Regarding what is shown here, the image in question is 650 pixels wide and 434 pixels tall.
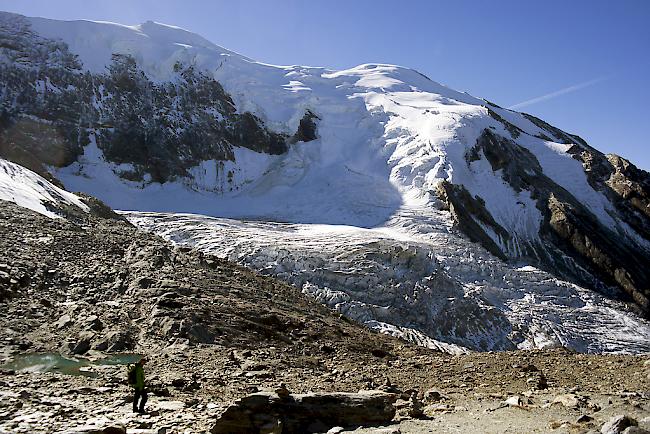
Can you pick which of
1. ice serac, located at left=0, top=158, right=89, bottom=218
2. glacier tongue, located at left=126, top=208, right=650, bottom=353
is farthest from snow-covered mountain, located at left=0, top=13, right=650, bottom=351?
ice serac, located at left=0, top=158, right=89, bottom=218

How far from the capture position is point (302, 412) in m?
6.68

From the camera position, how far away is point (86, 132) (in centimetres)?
4431

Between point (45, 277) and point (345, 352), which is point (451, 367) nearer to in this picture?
point (345, 352)

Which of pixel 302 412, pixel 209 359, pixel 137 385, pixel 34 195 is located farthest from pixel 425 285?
pixel 302 412

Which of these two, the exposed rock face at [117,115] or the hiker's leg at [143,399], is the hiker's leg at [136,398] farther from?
the exposed rock face at [117,115]

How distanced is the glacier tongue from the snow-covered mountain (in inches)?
4.3

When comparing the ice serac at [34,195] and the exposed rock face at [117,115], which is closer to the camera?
the ice serac at [34,195]

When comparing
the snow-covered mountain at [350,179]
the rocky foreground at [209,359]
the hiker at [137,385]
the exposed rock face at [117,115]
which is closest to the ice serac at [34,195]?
the rocky foreground at [209,359]

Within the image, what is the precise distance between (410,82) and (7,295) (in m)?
64.3

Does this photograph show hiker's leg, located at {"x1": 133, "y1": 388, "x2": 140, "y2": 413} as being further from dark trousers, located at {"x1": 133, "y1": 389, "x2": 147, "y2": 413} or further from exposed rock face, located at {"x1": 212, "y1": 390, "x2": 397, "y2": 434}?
exposed rock face, located at {"x1": 212, "y1": 390, "x2": 397, "y2": 434}

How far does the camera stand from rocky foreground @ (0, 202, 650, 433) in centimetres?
703

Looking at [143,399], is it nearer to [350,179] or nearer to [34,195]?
[34,195]

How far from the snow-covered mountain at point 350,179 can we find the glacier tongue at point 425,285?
110mm

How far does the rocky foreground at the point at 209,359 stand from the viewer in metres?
7.03
